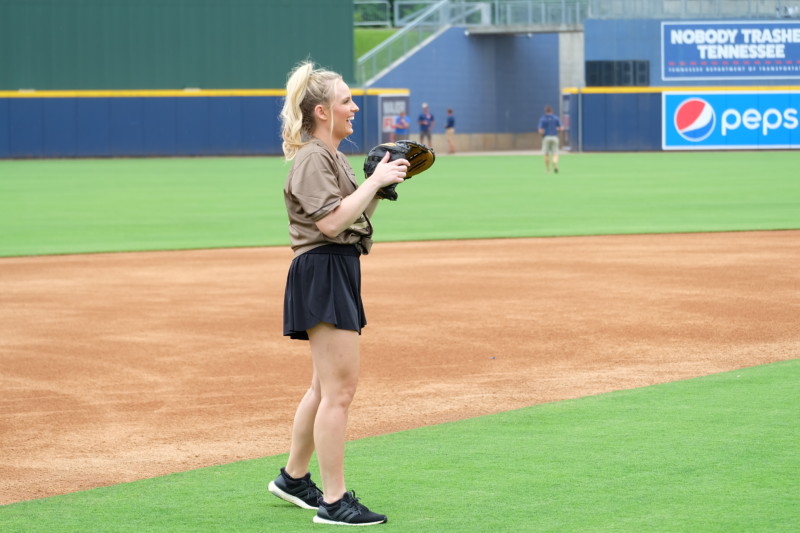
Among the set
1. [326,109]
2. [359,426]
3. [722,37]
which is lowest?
[359,426]

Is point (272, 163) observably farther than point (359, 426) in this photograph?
Yes

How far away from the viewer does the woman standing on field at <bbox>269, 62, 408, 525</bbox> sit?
201 inches

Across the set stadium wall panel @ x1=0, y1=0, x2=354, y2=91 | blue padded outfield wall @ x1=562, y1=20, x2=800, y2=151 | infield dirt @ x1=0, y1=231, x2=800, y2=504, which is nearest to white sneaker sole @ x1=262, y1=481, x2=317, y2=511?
infield dirt @ x1=0, y1=231, x2=800, y2=504

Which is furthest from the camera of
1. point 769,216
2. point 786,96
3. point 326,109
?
point 786,96

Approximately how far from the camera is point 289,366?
9.72m

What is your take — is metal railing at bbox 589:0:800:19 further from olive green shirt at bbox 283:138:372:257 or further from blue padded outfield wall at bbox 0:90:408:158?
olive green shirt at bbox 283:138:372:257

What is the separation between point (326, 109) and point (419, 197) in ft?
75.8

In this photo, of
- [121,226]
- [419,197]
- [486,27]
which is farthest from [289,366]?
[486,27]

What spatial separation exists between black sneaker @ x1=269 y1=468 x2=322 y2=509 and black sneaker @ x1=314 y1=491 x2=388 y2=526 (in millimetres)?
278

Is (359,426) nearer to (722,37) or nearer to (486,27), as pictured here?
(722,37)

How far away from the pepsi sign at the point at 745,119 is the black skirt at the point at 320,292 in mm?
47170

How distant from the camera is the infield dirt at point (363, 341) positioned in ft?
25.1

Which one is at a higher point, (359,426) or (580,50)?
(580,50)

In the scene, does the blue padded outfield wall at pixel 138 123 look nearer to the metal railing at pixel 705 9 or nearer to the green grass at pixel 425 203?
the green grass at pixel 425 203
